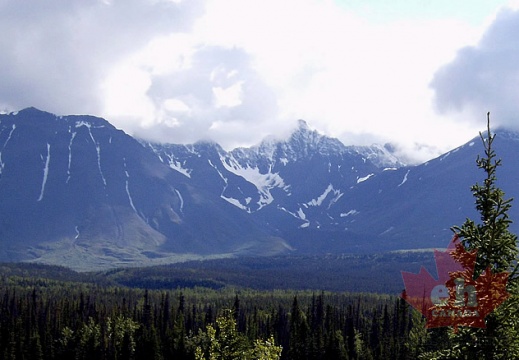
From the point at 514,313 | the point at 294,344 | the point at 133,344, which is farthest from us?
the point at 133,344

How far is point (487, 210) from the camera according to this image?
84.3ft

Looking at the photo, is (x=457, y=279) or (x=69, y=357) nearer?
(x=457, y=279)

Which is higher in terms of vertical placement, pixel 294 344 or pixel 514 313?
pixel 514 313

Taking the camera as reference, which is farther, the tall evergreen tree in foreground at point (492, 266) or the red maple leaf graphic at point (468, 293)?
the red maple leaf graphic at point (468, 293)

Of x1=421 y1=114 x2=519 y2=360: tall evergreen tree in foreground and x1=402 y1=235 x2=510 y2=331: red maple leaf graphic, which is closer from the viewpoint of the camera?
x1=421 y1=114 x2=519 y2=360: tall evergreen tree in foreground

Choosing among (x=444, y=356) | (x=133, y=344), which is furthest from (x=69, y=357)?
(x=444, y=356)

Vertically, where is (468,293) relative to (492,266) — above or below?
below

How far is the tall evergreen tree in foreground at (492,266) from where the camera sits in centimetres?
2494

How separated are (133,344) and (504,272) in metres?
122

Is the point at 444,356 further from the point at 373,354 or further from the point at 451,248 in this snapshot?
the point at 373,354

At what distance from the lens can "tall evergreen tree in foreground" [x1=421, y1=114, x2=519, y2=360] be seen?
24.9 metres

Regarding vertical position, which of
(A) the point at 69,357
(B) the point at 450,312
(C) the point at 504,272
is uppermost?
(C) the point at 504,272

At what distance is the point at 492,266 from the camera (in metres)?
25.6

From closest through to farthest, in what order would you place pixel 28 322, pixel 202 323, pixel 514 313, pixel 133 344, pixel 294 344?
1. pixel 514 313
2. pixel 294 344
3. pixel 133 344
4. pixel 28 322
5. pixel 202 323
